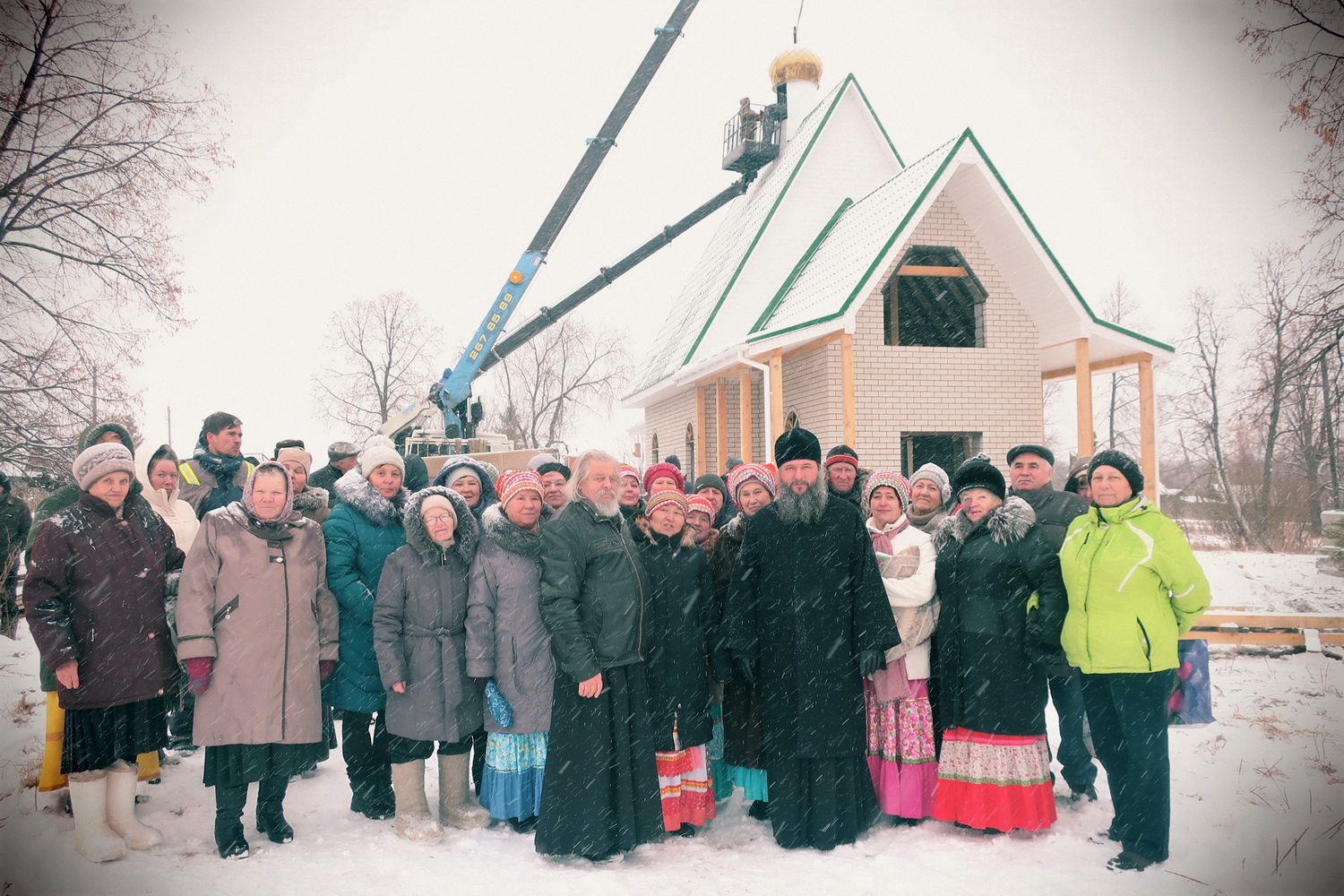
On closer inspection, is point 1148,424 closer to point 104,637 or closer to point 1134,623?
point 1134,623

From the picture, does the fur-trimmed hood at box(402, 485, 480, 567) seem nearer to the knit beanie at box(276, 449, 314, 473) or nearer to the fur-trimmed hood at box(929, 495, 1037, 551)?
the knit beanie at box(276, 449, 314, 473)

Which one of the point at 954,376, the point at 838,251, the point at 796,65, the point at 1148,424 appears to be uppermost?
the point at 796,65

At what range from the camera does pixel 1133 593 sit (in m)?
3.45

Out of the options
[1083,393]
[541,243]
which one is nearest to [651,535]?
[1083,393]

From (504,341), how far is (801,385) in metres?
8.91

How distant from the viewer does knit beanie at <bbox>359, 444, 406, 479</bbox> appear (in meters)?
4.12

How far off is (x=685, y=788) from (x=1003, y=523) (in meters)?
2.06

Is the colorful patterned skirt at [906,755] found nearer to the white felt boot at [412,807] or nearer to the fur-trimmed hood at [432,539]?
the fur-trimmed hood at [432,539]

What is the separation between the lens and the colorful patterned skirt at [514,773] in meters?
3.85

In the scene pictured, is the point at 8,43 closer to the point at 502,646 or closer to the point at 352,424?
the point at 502,646

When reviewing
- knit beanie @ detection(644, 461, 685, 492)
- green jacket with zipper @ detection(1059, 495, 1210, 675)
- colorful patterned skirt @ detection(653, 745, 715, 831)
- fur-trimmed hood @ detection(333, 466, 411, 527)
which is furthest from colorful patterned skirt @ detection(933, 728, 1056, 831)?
fur-trimmed hood @ detection(333, 466, 411, 527)

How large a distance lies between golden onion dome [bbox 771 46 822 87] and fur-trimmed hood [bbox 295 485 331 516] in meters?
14.8

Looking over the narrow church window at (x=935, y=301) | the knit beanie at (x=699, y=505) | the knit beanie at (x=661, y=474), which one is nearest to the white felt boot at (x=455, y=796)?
the knit beanie at (x=699, y=505)

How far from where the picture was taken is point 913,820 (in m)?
3.95
